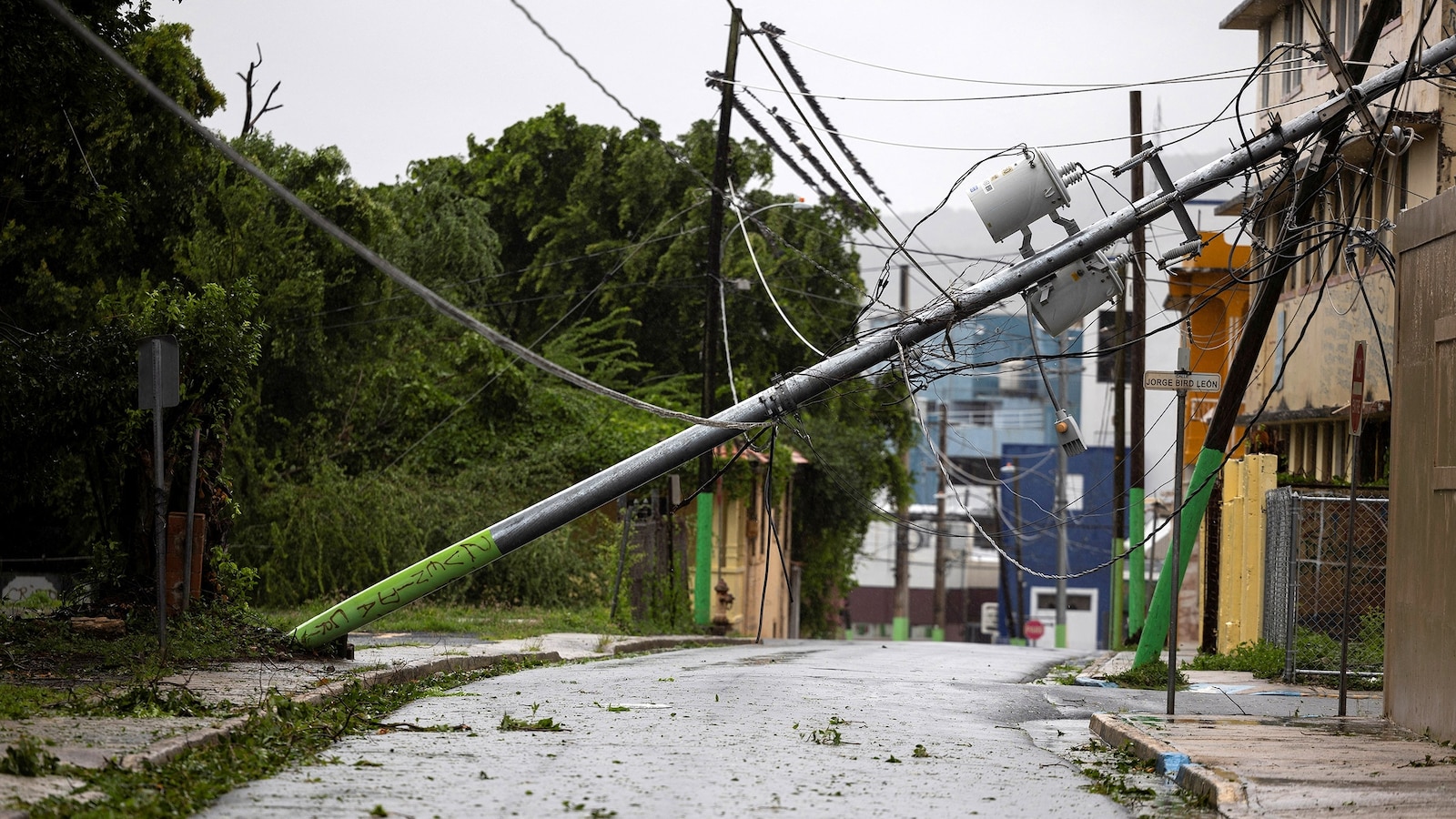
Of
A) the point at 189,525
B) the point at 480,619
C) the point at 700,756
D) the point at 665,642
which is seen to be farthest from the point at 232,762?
the point at 665,642

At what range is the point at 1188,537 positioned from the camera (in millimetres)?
15320

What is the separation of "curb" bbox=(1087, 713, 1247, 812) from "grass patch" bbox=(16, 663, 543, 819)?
14.5ft

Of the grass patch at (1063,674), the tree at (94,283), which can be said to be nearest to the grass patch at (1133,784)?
the grass patch at (1063,674)

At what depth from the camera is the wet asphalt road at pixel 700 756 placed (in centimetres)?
718

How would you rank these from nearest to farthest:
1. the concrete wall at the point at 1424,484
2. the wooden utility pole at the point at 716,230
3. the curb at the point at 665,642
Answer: the concrete wall at the point at 1424,484, the curb at the point at 665,642, the wooden utility pole at the point at 716,230

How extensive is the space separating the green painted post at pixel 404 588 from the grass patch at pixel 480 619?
4114 millimetres

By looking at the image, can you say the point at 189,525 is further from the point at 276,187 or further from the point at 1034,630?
the point at 1034,630

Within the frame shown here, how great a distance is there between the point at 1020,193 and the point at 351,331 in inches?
741

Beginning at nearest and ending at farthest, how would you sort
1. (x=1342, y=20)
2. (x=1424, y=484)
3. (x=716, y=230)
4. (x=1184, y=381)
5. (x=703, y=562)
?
(x=1424, y=484), (x=1184, y=381), (x=1342, y=20), (x=716, y=230), (x=703, y=562)

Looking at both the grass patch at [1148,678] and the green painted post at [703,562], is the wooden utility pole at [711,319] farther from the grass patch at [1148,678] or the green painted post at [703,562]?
the grass patch at [1148,678]

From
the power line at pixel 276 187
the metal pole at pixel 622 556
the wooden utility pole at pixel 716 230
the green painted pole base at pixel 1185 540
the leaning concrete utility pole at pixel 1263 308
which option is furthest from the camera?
the wooden utility pole at pixel 716 230

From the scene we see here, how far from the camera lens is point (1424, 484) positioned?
423 inches

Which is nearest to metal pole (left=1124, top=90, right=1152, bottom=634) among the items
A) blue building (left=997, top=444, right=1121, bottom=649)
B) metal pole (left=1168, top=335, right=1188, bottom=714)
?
metal pole (left=1168, top=335, right=1188, bottom=714)

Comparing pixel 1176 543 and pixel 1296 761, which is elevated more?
pixel 1176 543
